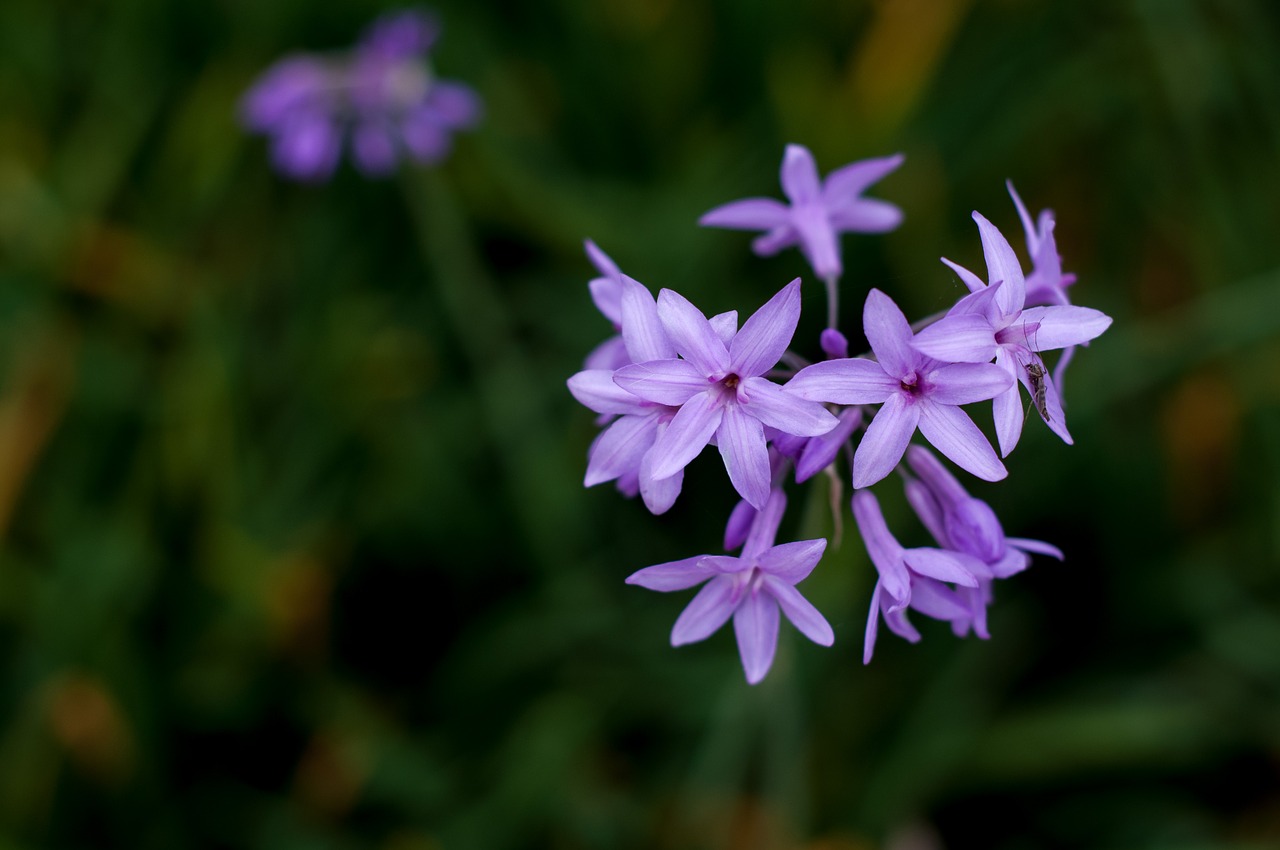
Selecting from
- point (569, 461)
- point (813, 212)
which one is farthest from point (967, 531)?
point (569, 461)

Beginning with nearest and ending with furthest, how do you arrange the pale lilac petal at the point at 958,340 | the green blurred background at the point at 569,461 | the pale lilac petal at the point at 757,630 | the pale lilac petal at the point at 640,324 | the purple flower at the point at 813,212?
the pale lilac petal at the point at 958,340
the pale lilac petal at the point at 640,324
the pale lilac petal at the point at 757,630
the purple flower at the point at 813,212
the green blurred background at the point at 569,461

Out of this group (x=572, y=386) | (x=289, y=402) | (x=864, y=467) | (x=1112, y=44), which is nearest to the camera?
(x=864, y=467)

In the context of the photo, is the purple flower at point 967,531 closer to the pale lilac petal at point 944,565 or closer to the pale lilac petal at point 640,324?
the pale lilac petal at point 944,565

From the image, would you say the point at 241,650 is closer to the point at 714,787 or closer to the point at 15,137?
the point at 714,787

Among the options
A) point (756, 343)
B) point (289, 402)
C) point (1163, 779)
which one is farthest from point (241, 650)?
point (1163, 779)

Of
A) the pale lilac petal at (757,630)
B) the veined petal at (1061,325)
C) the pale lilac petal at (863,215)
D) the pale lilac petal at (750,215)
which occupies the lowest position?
the pale lilac petal at (757,630)

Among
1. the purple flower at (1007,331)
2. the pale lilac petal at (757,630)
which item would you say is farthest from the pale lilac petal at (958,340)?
the pale lilac petal at (757,630)

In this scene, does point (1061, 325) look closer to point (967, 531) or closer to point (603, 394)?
point (967, 531)
